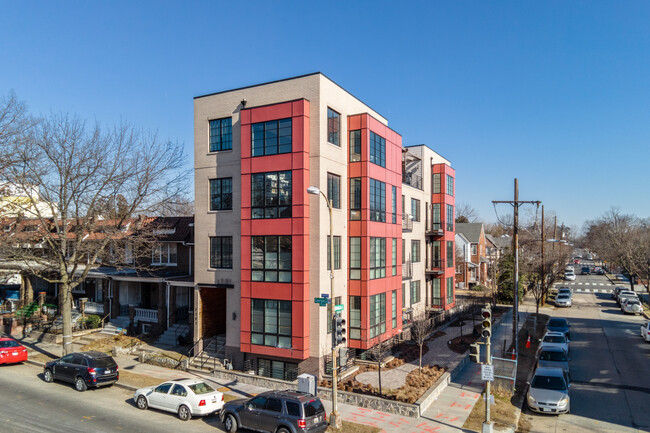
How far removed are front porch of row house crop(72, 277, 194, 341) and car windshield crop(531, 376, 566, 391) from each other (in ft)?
63.3

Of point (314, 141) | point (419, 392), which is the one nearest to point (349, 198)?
point (314, 141)

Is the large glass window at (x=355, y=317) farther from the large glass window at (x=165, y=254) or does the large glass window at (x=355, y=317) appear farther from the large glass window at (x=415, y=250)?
the large glass window at (x=165, y=254)

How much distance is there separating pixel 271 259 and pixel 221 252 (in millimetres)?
3947

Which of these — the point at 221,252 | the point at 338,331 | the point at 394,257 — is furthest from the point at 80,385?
the point at 394,257

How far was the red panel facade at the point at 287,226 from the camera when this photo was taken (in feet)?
68.2

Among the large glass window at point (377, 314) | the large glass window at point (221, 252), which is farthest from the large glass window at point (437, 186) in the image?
the large glass window at point (221, 252)

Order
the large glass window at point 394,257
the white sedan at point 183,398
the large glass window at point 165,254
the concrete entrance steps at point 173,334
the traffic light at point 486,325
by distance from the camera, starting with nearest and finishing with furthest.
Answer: the traffic light at point 486,325, the white sedan at point 183,398, the concrete entrance steps at point 173,334, the large glass window at point 394,257, the large glass window at point 165,254

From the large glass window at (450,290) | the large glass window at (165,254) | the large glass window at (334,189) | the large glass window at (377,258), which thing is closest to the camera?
the large glass window at (334,189)

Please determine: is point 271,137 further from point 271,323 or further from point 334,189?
point 271,323

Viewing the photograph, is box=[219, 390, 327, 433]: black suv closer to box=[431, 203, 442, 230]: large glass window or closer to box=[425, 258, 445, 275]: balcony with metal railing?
box=[425, 258, 445, 275]: balcony with metal railing

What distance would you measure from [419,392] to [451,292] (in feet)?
76.3

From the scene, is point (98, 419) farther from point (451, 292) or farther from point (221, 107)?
point (451, 292)

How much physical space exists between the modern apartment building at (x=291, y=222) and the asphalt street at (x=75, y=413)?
5564 mm

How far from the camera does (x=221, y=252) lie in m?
24.2
